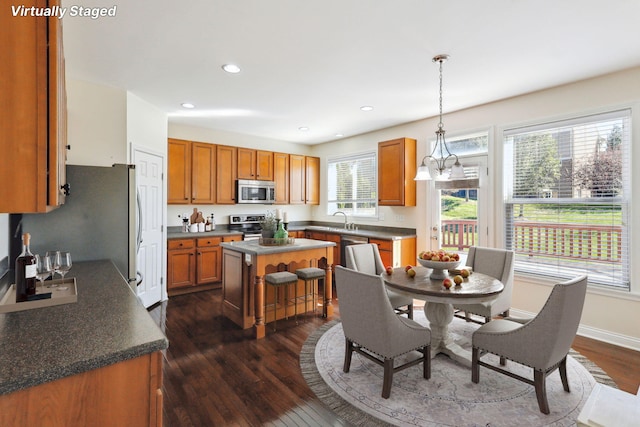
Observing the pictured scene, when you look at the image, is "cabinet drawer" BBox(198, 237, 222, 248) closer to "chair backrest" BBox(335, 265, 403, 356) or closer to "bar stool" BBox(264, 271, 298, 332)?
"bar stool" BBox(264, 271, 298, 332)

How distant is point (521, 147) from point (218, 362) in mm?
4026

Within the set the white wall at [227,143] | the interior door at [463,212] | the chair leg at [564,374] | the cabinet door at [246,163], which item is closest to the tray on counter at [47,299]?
the chair leg at [564,374]

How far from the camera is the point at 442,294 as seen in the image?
2354 millimetres

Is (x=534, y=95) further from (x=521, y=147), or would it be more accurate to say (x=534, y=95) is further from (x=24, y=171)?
(x=24, y=171)

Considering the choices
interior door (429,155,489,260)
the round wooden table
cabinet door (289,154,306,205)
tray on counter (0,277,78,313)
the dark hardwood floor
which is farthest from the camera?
cabinet door (289,154,306,205)

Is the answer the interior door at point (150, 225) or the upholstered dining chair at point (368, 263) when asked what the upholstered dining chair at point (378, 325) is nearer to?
the upholstered dining chair at point (368, 263)

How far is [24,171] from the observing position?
3.28ft

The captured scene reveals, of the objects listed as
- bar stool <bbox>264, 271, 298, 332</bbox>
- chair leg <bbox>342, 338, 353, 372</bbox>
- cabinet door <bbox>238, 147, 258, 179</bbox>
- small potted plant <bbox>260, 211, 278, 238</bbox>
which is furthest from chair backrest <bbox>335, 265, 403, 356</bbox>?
cabinet door <bbox>238, 147, 258, 179</bbox>

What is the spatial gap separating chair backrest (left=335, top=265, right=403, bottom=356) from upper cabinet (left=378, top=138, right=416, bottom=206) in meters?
2.76

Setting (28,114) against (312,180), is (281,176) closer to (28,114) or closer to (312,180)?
(312,180)

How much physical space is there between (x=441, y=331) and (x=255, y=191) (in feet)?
13.0

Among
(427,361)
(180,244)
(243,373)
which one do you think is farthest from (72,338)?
(180,244)

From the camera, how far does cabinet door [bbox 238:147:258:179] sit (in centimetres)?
567

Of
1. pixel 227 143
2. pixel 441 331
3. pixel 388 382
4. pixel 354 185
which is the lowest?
pixel 388 382
